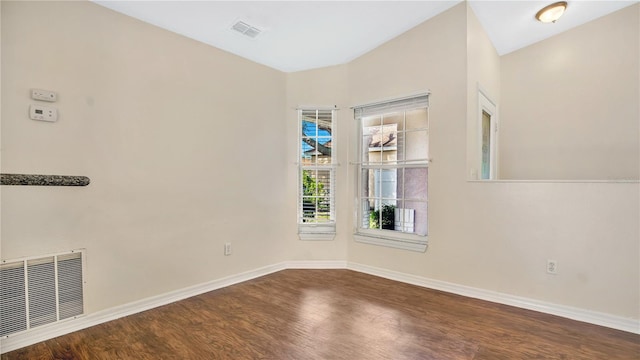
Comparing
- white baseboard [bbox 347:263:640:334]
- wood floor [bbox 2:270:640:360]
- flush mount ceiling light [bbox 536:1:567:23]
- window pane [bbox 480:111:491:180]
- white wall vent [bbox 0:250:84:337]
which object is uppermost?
flush mount ceiling light [bbox 536:1:567:23]

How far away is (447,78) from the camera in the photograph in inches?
120

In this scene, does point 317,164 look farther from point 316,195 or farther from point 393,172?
point 393,172

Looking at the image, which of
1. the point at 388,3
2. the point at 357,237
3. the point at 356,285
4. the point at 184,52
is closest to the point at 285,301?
the point at 356,285

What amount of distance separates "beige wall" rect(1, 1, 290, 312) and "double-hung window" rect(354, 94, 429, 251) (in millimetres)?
1216

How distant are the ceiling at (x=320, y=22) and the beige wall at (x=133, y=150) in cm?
18

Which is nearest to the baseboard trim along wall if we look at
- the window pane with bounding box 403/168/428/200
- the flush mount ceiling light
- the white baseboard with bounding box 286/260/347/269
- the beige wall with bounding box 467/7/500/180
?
the white baseboard with bounding box 286/260/347/269

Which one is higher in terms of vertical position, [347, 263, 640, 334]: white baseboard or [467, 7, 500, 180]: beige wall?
[467, 7, 500, 180]: beige wall

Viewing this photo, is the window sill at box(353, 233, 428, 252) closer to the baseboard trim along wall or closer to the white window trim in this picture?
the baseboard trim along wall

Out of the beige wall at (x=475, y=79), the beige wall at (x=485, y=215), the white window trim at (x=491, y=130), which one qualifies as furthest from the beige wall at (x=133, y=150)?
the white window trim at (x=491, y=130)

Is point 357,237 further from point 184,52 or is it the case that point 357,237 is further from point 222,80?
Result: point 184,52

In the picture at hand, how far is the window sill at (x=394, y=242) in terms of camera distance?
3236mm

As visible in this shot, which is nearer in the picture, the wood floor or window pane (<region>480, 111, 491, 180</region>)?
the wood floor

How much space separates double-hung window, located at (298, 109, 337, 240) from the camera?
388 cm

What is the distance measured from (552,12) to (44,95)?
4.63m
